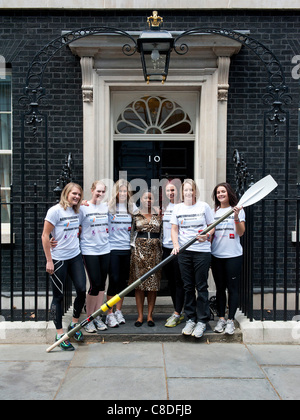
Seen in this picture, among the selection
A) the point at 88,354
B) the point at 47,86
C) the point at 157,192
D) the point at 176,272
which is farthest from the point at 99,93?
the point at 88,354

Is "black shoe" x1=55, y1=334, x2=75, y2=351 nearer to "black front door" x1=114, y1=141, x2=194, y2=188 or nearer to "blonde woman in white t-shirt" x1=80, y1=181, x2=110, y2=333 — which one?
"blonde woman in white t-shirt" x1=80, y1=181, x2=110, y2=333

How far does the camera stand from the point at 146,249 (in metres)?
5.54

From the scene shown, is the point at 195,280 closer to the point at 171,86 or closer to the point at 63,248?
the point at 63,248

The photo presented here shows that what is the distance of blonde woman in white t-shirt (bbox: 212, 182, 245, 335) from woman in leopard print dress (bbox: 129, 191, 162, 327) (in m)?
0.71

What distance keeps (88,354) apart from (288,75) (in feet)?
16.6

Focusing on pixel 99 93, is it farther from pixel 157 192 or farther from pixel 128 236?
pixel 128 236

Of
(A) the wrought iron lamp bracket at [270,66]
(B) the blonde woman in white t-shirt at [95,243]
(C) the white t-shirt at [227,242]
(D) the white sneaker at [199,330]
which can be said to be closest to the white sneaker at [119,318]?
(B) the blonde woman in white t-shirt at [95,243]

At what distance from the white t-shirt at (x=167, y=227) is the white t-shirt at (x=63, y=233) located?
121 cm

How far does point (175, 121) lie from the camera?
7.36 m

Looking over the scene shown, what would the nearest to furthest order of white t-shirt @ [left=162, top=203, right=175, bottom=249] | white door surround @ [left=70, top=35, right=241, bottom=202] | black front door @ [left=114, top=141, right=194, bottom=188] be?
white t-shirt @ [left=162, top=203, right=175, bottom=249] < white door surround @ [left=70, top=35, right=241, bottom=202] < black front door @ [left=114, top=141, right=194, bottom=188]

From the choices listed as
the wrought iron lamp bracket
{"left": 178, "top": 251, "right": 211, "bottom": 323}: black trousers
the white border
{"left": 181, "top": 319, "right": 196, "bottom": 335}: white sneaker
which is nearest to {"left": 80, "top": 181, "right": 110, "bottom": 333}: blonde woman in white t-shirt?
{"left": 178, "top": 251, "right": 211, "bottom": 323}: black trousers

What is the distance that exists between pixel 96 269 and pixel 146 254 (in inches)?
25.6

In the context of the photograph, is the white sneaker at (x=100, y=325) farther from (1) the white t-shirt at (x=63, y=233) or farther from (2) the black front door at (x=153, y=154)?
(2) the black front door at (x=153, y=154)

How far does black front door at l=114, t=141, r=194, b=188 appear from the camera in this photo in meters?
7.31
